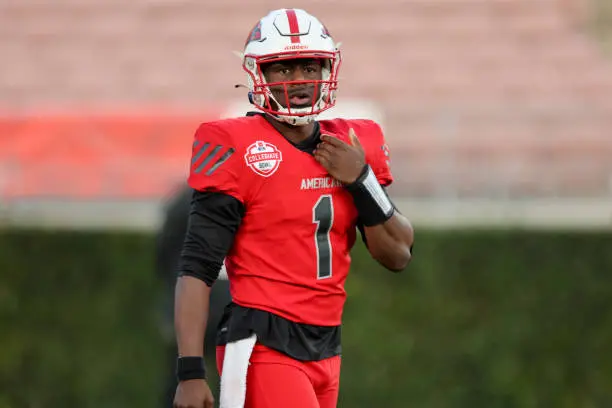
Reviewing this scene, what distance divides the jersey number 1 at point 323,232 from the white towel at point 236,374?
34 cm

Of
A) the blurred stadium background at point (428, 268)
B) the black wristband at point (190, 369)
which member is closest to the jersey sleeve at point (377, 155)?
the black wristband at point (190, 369)

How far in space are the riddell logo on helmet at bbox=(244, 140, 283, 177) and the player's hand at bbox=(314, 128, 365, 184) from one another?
0.16 meters

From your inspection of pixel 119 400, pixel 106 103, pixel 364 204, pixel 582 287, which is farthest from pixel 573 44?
pixel 364 204

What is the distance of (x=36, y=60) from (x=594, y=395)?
341 inches

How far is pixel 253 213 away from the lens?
4031 millimetres

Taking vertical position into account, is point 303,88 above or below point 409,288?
above

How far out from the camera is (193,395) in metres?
3.79

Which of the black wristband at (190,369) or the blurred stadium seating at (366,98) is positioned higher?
the black wristband at (190,369)

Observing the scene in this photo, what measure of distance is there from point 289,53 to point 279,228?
0.59 m

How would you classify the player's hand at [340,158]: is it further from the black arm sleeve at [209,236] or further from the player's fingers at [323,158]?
the black arm sleeve at [209,236]

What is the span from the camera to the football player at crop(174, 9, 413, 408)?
155 inches

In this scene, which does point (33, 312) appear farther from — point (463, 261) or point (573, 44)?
point (573, 44)

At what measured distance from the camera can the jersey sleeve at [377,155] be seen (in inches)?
170

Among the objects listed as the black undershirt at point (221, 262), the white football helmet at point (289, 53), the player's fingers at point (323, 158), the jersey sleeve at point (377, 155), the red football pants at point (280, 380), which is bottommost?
the red football pants at point (280, 380)
